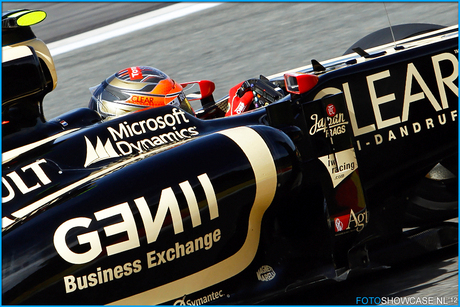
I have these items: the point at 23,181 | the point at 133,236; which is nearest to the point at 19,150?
the point at 23,181

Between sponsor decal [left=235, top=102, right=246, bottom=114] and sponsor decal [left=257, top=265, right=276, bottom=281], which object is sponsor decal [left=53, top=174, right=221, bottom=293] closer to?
sponsor decal [left=257, top=265, right=276, bottom=281]

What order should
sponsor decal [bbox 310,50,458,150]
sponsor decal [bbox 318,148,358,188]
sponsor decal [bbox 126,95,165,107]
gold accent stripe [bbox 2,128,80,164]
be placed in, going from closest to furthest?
gold accent stripe [bbox 2,128,80,164] → sponsor decal [bbox 318,148,358,188] → sponsor decal [bbox 310,50,458,150] → sponsor decal [bbox 126,95,165,107]

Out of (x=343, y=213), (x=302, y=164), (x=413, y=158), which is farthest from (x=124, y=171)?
(x=413, y=158)

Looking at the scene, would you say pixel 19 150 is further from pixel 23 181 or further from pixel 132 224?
pixel 132 224

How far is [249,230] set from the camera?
2.82 metres

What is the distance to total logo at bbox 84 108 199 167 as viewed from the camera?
312 cm

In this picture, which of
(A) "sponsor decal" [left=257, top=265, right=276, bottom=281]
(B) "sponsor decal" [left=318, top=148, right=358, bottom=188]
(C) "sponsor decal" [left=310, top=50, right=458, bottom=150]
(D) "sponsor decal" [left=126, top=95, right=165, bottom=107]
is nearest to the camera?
(A) "sponsor decal" [left=257, top=265, right=276, bottom=281]

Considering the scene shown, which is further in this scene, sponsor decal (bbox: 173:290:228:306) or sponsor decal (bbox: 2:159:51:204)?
sponsor decal (bbox: 2:159:51:204)

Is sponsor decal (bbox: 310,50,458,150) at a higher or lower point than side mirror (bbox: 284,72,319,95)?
lower

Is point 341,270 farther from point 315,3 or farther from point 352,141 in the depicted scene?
point 315,3

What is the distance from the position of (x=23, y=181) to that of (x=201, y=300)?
953mm

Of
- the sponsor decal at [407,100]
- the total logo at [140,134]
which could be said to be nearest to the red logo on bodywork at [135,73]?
the total logo at [140,134]

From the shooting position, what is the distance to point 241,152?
2.85 meters

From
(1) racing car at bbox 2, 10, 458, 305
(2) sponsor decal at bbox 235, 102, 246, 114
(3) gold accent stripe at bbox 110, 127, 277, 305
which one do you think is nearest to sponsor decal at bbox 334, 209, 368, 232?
(1) racing car at bbox 2, 10, 458, 305
